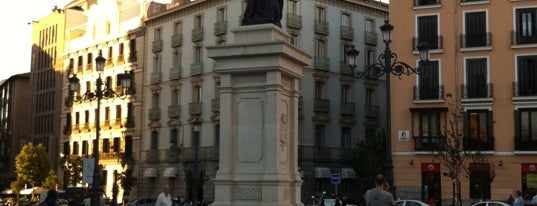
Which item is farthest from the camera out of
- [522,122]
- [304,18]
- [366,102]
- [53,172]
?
[53,172]

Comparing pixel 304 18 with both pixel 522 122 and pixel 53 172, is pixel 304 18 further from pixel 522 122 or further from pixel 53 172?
pixel 53 172

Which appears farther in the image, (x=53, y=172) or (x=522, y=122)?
(x=53, y=172)

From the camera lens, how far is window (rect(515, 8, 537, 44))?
46000 mm

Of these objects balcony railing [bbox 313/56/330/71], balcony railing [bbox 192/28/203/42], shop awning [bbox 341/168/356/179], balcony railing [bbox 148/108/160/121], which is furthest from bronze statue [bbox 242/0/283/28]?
balcony railing [bbox 148/108/160/121]

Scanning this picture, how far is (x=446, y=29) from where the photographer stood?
47.6 metres

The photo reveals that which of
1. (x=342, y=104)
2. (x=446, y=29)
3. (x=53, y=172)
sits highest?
(x=446, y=29)

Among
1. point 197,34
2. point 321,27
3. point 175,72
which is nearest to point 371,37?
point 321,27

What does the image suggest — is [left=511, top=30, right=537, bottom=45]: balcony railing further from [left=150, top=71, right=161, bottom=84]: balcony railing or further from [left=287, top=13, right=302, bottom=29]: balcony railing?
[left=150, top=71, right=161, bottom=84]: balcony railing

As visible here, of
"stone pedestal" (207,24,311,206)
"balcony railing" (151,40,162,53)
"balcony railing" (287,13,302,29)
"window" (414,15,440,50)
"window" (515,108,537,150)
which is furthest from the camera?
"balcony railing" (151,40,162,53)

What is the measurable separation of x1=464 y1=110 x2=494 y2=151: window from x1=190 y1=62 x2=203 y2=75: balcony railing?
20552 mm

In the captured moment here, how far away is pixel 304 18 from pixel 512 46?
51.4ft

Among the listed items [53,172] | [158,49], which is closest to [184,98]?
[158,49]

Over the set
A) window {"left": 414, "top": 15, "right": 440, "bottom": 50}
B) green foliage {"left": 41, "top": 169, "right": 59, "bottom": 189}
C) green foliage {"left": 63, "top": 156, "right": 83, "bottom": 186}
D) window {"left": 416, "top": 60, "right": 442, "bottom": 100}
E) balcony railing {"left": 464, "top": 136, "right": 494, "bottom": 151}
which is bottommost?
green foliage {"left": 41, "top": 169, "right": 59, "bottom": 189}

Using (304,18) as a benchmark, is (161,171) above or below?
below
